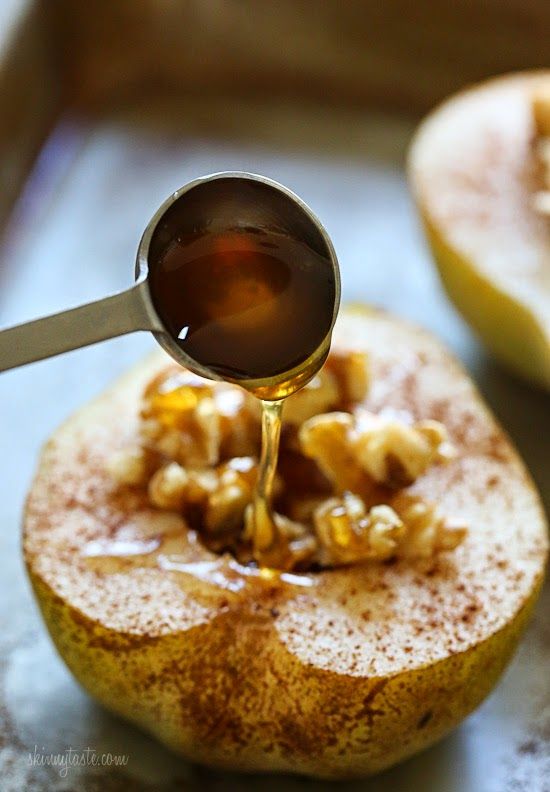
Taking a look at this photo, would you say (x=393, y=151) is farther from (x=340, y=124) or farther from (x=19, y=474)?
(x=19, y=474)

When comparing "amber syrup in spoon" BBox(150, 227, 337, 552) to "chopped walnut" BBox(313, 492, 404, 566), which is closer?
"amber syrup in spoon" BBox(150, 227, 337, 552)

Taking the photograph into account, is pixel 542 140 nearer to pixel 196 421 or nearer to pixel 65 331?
pixel 196 421

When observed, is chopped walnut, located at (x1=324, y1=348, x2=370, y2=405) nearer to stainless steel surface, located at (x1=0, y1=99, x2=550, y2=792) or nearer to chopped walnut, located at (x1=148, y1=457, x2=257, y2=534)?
chopped walnut, located at (x1=148, y1=457, x2=257, y2=534)

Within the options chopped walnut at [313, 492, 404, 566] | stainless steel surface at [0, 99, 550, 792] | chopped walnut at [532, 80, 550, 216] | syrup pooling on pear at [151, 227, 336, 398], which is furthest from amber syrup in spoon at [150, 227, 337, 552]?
chopped walnut at [532, 80, 550, 216]

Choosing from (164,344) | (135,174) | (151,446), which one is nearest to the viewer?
(164,344)

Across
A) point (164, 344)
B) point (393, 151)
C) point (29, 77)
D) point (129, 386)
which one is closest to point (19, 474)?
point (129, 386)
